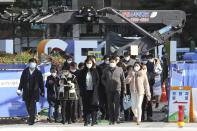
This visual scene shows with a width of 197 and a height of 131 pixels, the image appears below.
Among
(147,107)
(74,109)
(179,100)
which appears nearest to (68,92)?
(74,109)

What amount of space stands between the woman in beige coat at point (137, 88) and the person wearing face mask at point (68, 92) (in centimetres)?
151

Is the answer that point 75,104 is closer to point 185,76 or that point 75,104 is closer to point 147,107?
point 147,107

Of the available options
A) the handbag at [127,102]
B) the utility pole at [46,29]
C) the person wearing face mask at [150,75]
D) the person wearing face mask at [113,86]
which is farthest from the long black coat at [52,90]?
the utility pole at [46,29]

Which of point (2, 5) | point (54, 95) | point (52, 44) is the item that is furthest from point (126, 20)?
point (52, 44)

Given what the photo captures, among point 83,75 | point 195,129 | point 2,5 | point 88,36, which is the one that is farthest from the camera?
point 88,36

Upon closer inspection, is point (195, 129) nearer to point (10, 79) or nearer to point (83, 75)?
point (83, 75)

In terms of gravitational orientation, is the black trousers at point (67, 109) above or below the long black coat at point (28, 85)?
below

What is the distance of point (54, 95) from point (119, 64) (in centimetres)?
214

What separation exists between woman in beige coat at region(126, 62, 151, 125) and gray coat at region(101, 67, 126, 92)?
0.23 metres

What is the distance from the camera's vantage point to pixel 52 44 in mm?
33812

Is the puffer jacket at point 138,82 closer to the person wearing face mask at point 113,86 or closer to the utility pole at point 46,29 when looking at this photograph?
the person wearing face mask at point 113,86

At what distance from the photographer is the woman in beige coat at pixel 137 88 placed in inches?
553

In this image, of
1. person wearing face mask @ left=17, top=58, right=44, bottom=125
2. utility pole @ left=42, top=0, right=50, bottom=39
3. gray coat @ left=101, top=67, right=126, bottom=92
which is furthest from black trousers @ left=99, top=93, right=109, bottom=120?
utility pole @ left=42, top=0, right=50, bottom=39

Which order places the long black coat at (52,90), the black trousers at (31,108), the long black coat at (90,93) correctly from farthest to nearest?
the long black coat at (52,90), the black trousers at (31,108), the long black coat at (90,93)
